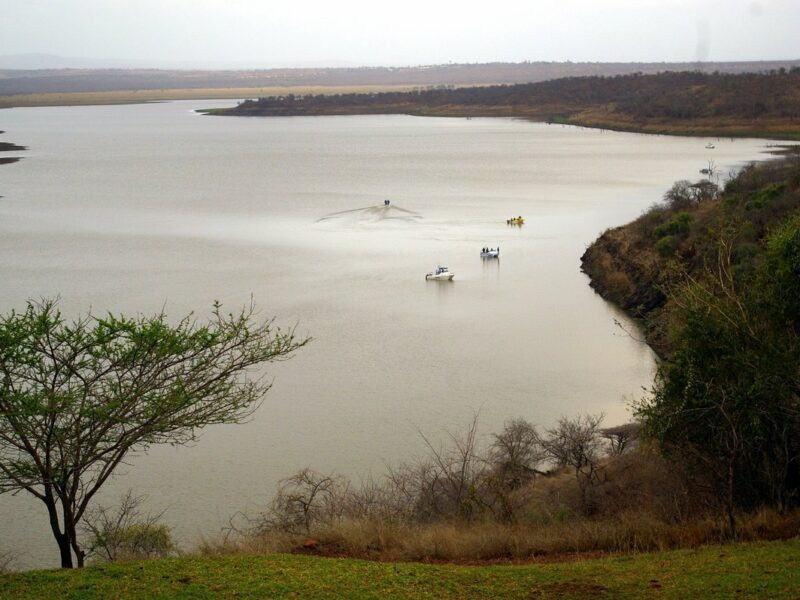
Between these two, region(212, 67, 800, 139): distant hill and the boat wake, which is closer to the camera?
the boat wake

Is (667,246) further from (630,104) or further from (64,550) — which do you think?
(630,104)

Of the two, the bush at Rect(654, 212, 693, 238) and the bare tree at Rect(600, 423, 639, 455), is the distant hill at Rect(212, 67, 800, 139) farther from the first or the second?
the bare tree at Rect(600, 423, 639, 455)

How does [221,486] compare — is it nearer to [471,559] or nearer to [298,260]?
[471,559]

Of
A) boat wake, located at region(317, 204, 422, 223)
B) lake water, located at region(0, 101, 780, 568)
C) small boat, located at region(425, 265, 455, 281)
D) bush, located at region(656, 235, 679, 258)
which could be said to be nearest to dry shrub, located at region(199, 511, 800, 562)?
lake water, located at region(0, 101, 780, 568)

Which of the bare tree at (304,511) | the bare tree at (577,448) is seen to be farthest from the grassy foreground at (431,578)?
the bare tree at (577,448)

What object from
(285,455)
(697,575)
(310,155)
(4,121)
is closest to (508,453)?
(285,455)

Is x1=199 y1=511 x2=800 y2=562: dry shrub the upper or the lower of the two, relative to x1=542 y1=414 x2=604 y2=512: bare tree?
upper
